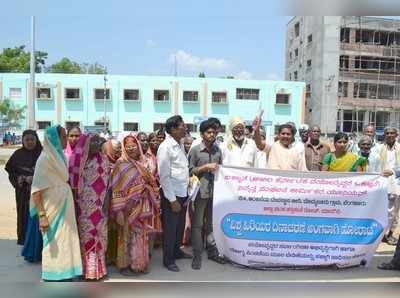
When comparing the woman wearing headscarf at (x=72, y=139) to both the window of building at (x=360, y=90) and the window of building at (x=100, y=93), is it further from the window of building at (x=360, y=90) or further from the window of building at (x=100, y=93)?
the window of building at (x=360, y=90)

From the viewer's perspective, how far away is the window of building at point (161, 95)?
37.9 m

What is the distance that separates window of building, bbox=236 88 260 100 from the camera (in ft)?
125

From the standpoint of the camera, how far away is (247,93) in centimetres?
3850

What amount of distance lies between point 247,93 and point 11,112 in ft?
64.2

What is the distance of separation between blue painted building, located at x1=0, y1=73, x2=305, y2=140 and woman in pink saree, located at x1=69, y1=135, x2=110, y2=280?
110 ft

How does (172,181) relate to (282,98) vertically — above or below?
below

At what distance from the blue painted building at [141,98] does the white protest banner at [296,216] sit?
3285cm

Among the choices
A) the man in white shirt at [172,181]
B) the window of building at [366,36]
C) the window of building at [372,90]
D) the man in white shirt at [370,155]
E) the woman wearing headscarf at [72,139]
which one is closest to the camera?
the woman wearing headscarf at [72,139]

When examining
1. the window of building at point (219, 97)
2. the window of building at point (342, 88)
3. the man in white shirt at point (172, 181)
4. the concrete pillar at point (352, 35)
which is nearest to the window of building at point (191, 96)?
the window of building at point (219, 97)

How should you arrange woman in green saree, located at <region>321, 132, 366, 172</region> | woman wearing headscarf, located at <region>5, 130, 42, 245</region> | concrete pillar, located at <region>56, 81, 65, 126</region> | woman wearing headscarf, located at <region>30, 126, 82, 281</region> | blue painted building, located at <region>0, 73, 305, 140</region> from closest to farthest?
1. woman wearing headscarf, located at <region>30, 126, 82, 281</region>
2. woman wearing headscarf, located at <region>5, 130, 42, 245</region>
3. woman in green saree, located at <region>321, 132, 366, 172</region>
4. concrete pillar, located at <region>56, 81, 65, 126</region>
5. blue painted building, located at <region>0, 73, 305, 140</region>

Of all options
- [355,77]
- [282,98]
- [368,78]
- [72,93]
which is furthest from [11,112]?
[368,78]

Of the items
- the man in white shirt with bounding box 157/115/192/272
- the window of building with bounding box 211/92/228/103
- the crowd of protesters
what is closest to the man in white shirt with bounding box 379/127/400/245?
the crowd of protesters

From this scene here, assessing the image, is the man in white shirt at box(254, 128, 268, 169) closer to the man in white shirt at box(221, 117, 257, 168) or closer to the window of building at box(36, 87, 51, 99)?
the man in white shirt at box(221, 117, 257, 168)

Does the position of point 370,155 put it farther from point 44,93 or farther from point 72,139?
point 44,93
